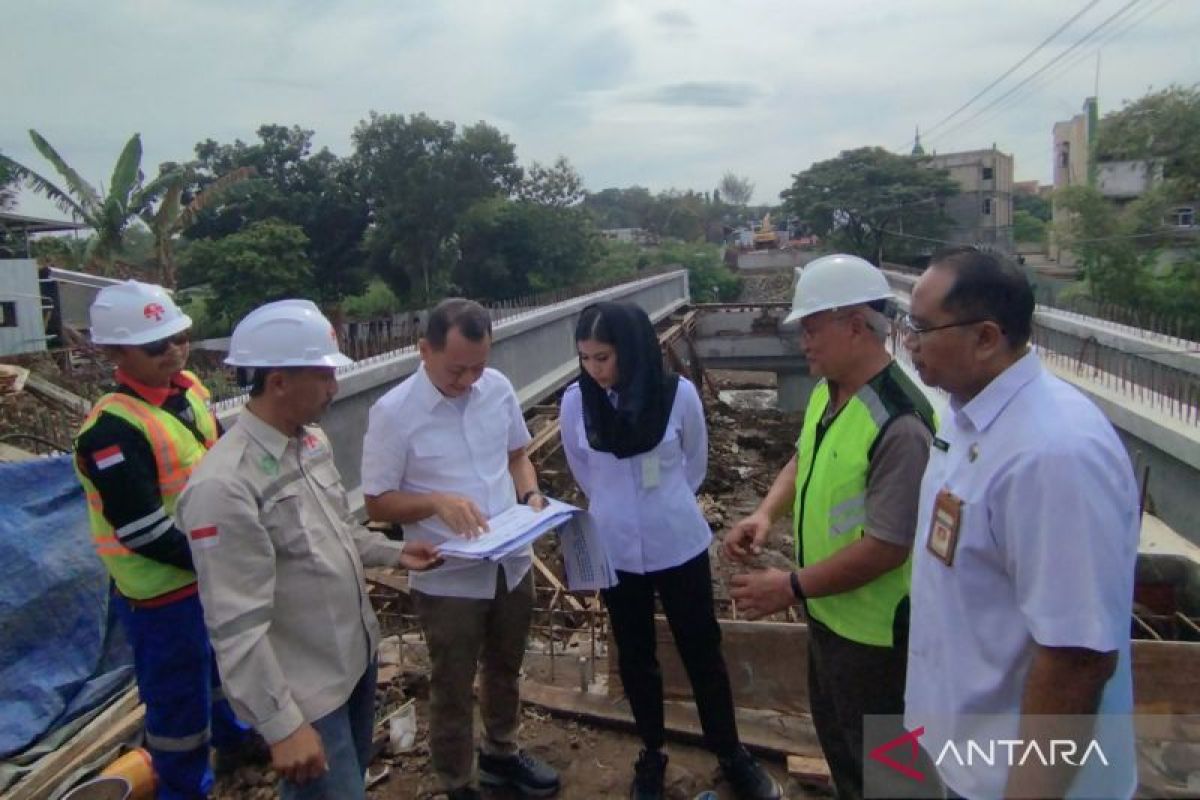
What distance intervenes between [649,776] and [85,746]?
85.7 inches

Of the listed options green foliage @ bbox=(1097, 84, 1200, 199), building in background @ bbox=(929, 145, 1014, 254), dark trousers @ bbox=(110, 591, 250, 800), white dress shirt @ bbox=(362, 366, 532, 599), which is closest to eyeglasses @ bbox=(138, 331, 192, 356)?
white dress shirt @ bbox=(362, 366, 532, 599)

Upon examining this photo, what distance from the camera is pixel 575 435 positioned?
10.4 ft

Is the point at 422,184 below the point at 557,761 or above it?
above

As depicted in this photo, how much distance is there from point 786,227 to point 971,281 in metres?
67.4

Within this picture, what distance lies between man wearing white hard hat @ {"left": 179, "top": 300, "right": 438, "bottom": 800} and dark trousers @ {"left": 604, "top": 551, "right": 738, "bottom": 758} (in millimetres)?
1040

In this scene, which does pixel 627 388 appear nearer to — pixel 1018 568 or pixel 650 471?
pixel 650 471

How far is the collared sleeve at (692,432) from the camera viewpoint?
3162 millimetres

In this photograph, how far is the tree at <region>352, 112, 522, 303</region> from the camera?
31.7m

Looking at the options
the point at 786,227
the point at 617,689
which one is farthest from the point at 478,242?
the point at 786,227

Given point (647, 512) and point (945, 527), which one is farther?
point (647, 512)

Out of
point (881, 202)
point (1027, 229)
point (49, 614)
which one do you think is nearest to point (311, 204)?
point (881, 202)

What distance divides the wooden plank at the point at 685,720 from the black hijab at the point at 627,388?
1.17m

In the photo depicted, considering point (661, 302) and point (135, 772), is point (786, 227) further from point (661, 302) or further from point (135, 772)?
point (135, 772)

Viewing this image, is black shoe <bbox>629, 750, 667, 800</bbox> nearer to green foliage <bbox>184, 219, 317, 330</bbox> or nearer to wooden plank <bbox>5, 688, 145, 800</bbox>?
wooden plank <bbox>5, 688, 145, 800</bbox>
